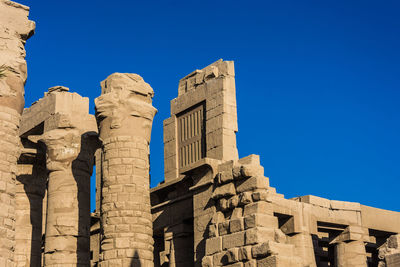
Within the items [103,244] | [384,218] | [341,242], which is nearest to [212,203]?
[103,244]

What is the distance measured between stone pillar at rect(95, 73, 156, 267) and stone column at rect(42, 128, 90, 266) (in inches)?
84.7

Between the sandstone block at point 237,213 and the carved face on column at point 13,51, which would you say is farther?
the sandstone block at point 237,213

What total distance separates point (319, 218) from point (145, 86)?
583cm

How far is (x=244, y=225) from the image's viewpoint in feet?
53.5

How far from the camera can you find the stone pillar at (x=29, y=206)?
22125mm

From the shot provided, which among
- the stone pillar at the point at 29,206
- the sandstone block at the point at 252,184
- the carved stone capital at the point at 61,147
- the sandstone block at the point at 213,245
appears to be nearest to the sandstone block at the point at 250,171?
the sandstone block at the point at 252,184

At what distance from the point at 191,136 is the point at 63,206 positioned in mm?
4490

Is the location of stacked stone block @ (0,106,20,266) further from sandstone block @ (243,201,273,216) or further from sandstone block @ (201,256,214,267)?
sandstone block @ (243,201,273,216)

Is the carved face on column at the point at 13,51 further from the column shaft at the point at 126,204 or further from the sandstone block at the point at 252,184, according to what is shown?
the sandstone block at the point at 252,184

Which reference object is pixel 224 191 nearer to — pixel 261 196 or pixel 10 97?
pixel 261 196

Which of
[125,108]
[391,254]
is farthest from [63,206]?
[391,254]

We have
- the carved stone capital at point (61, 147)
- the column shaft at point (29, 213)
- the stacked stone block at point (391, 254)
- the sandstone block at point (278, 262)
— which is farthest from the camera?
the column shaft at point (29, 213)

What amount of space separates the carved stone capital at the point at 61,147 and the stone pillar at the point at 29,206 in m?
1.66

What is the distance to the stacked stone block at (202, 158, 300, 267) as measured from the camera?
15703mm
